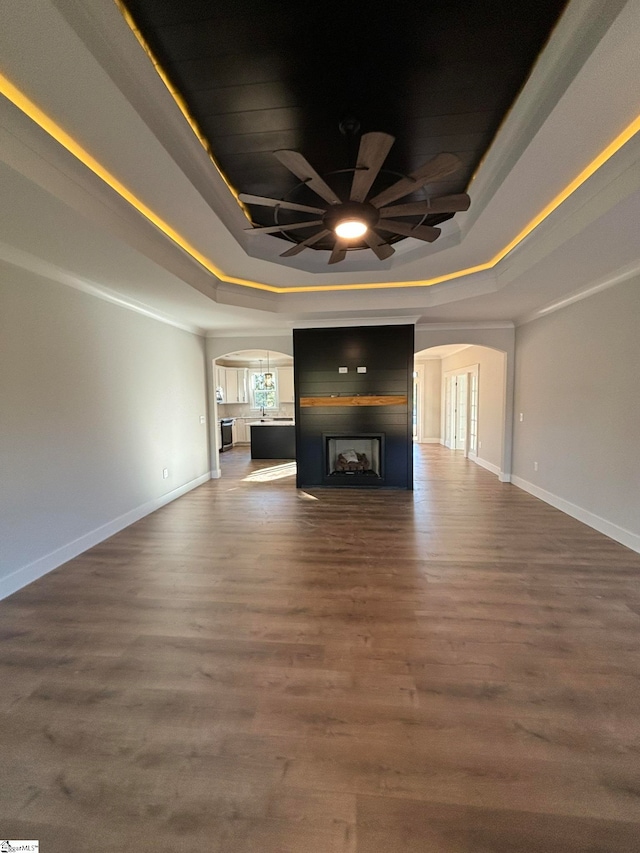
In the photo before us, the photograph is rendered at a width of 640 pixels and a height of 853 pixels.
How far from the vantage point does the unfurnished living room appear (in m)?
1.33

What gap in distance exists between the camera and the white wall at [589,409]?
336 cm

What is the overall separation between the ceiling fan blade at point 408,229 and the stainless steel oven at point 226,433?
24.7ft

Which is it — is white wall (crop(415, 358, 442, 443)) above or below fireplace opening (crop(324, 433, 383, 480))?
above

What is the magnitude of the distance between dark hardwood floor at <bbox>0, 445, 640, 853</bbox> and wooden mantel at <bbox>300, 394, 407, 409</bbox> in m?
2.67

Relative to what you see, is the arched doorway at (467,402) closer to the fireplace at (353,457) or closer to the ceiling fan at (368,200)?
the fireplace at (353,457)

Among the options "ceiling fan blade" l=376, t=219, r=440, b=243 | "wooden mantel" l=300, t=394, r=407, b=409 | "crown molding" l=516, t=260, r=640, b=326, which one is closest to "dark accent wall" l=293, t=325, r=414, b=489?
"wooden mantel" l=300, t=394, r=407, b=409

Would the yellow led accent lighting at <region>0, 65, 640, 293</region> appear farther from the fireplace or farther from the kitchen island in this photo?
the kitchen island

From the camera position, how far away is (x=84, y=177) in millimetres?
2045

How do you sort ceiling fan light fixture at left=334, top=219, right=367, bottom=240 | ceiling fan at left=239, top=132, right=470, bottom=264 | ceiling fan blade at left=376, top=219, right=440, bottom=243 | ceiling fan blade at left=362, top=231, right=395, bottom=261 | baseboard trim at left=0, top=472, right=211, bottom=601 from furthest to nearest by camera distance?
1. baseboard trim at left=0, top=472, right=211, bottom=601
2. ceiling fan blade at left=362, top=231, right=395, bottom=261
3. ceiling fan blade at left=376, top=219, right=440, bottom=243
4. ceiling fan light fixture at left=334, top=219, right=367, bottom=240
5. ceiling fan at left=239, top=132, right=470, bottom=264

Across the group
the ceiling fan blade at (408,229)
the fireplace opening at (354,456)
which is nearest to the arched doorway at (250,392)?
the fireplace opening at (354,456)

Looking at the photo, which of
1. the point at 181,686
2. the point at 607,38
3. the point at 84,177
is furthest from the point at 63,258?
the point at 607,38

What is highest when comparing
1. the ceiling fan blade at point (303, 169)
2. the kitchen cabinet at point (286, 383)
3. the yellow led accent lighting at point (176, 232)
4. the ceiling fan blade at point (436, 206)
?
the yellow led accent lighting at point (176, 232)

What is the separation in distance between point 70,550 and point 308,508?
101 inches

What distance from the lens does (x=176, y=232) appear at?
2.93 meters
